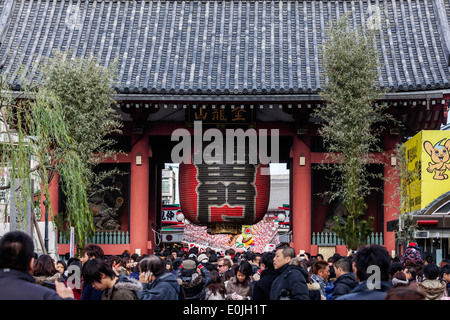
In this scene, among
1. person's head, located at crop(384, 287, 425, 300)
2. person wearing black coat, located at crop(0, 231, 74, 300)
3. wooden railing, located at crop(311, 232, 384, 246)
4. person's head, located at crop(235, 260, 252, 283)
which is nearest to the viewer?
person's head, located at crop(384, 287, 425, 300)

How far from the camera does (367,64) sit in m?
16.0

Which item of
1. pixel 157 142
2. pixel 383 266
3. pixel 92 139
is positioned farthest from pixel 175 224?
pixel 383 266

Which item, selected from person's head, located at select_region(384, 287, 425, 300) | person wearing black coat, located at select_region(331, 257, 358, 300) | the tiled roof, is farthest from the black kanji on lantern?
person's head, located at select_region(384, 287, 425, 300)

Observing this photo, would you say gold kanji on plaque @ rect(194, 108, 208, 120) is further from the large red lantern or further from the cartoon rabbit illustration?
the cartoon rabbit illustration

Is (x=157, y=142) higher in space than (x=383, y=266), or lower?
higher

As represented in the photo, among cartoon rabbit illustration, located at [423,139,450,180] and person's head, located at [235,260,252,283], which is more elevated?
cartoon rabbit illustration, located at [423,139,450,180]

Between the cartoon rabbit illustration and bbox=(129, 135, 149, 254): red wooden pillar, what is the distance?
27.3 ft

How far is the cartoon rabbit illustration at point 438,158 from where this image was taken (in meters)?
16.4

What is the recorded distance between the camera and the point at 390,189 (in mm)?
19766

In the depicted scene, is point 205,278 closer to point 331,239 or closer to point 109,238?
point 331,239

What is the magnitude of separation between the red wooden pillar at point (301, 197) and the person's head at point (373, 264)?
1437cm

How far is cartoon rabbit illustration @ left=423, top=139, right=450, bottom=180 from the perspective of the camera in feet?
53.9
